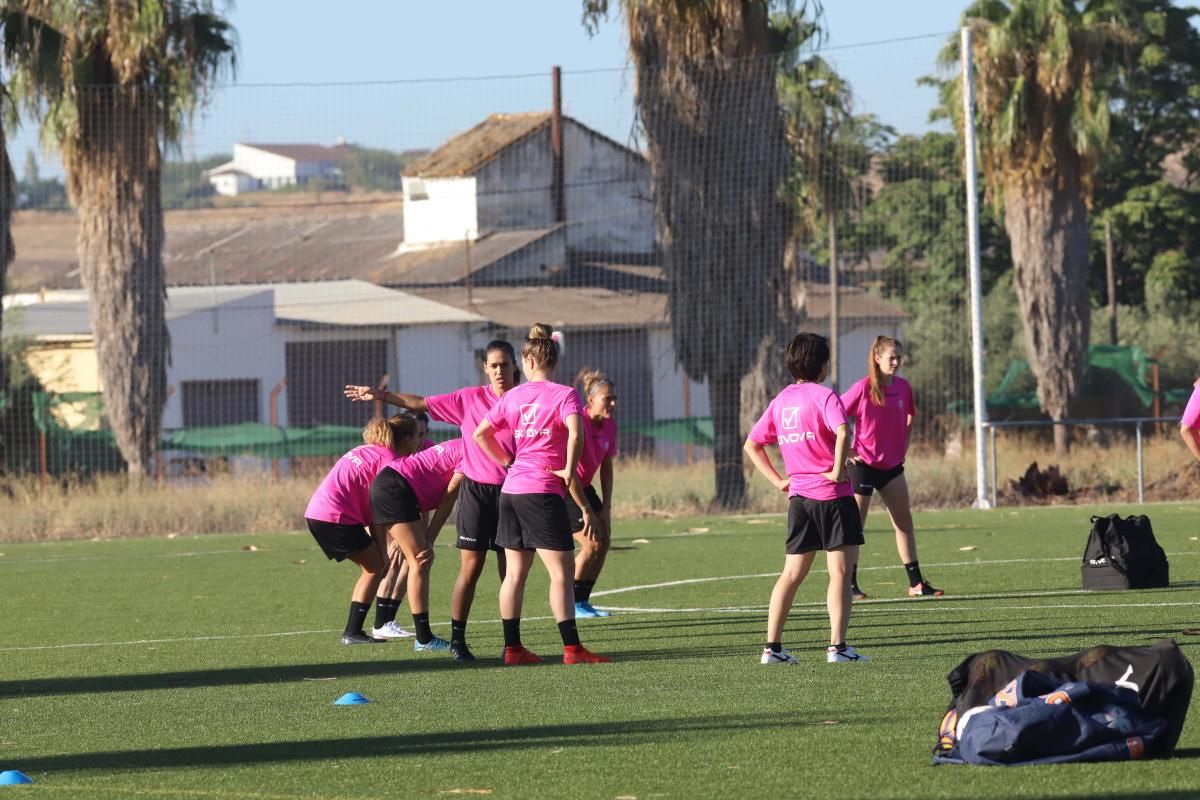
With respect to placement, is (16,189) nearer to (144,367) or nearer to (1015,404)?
(144,367)

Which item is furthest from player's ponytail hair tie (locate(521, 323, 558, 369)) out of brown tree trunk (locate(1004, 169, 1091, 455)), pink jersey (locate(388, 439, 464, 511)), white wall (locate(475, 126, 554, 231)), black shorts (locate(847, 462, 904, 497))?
white wall (locate(475, 126, 554, 231))

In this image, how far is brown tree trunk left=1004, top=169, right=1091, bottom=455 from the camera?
34125 millimetres

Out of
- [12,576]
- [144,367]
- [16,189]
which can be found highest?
[16,189]

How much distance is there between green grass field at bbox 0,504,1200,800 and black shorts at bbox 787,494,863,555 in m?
0.64

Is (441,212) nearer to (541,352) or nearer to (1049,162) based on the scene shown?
(1049,162)

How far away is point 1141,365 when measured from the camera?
119ft

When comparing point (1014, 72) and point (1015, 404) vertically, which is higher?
point (1014, 72)

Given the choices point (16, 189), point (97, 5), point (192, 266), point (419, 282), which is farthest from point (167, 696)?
point (192, 266)

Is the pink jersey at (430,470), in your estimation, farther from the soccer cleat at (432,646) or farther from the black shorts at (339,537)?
the soccer cleat at (432,646)

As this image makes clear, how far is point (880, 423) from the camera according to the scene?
15000mm

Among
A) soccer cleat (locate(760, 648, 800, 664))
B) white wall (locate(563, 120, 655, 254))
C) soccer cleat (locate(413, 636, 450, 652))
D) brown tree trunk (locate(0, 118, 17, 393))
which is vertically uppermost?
white wall (locate(563, 120, 655, 254))

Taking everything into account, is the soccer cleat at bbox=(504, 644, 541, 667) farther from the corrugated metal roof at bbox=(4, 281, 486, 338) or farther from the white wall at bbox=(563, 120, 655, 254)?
the white wall at bbox=(563, 120, 655, 254)

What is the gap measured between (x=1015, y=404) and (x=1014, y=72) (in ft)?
19.6

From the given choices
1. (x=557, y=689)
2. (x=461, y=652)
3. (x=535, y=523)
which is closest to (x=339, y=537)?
(x=461, y=652)
